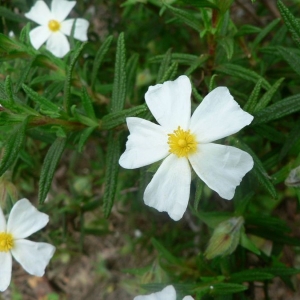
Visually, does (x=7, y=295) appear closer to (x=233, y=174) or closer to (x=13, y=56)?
(x=13, y=56)

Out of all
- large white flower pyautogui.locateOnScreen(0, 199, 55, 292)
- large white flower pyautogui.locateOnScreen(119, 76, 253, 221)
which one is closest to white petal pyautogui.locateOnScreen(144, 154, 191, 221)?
large white flower pyautogui.locateOnScreen(119, 76, 253, 221)

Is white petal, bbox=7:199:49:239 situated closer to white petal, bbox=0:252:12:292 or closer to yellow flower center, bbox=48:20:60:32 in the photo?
white petal, bbox=0:252:12:292

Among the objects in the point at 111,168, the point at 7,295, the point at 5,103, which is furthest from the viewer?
the point at 7,295

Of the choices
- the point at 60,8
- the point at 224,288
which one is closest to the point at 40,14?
the point at 60,8

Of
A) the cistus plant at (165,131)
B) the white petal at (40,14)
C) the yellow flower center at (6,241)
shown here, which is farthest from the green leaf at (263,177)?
the white petal at (40,14)

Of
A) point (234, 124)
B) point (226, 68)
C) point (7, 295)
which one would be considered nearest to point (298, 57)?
point (226, 68)

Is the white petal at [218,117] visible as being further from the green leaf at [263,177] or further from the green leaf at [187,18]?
the green leaf at [187,18]
